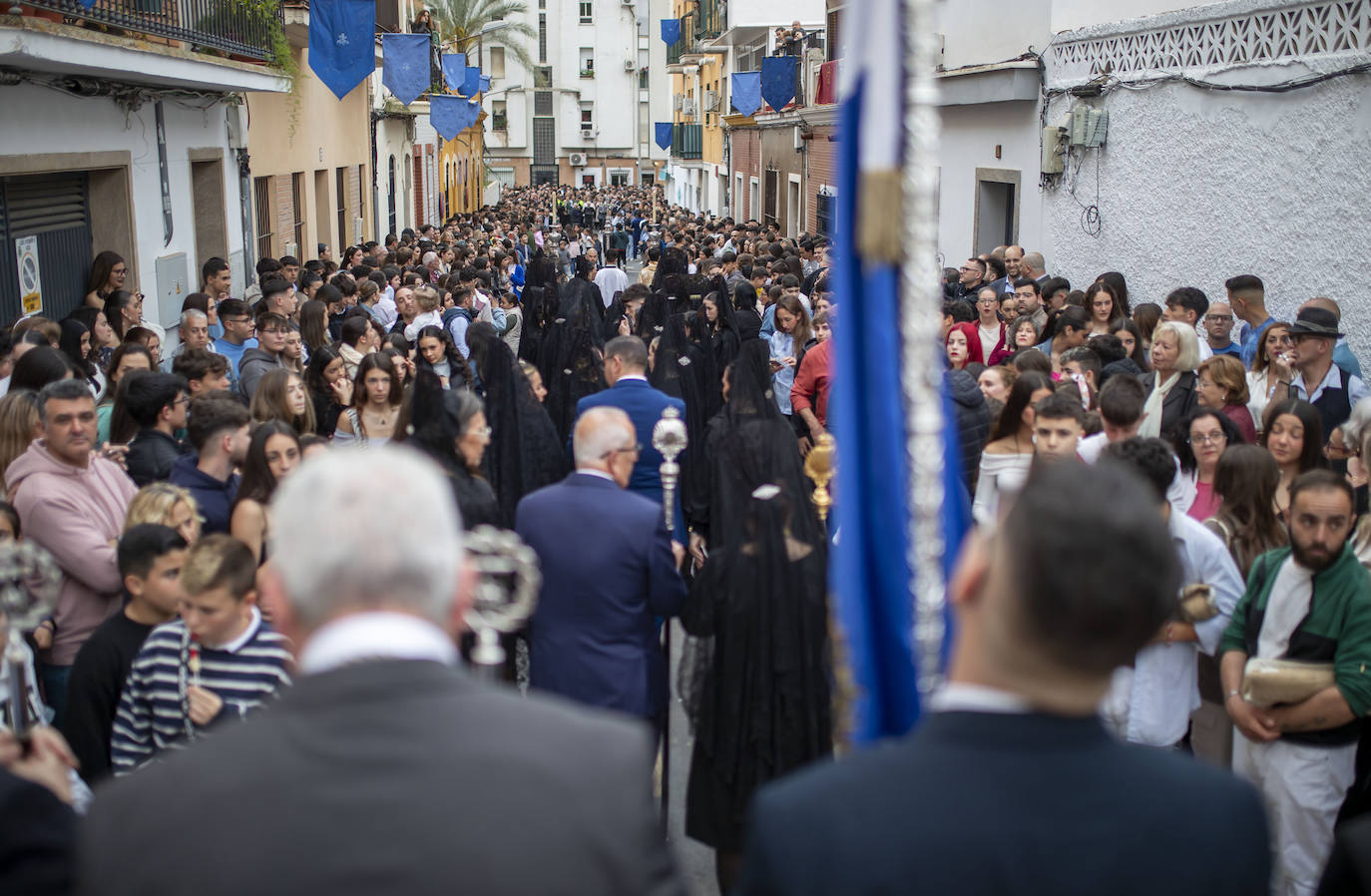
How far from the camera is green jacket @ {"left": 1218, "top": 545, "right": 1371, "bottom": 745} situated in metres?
3.86

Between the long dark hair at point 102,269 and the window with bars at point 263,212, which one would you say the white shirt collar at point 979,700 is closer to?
the long dark hair at point 102,269

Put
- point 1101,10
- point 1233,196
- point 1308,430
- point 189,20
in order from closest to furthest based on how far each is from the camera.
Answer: point 1308,430
point 1233,196
point 189,20
point 1101,10

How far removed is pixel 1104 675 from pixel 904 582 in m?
0.38

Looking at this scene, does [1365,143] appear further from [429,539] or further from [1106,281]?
[429,539]

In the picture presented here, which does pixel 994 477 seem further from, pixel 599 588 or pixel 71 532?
pixel 71 532

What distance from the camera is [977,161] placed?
16266 mm

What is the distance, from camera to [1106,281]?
9.50 m

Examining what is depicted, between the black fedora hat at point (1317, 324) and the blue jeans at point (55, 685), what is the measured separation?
5.99 m

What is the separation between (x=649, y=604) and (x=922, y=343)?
107 inches

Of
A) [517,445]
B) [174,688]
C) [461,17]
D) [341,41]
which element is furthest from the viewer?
[461,17]

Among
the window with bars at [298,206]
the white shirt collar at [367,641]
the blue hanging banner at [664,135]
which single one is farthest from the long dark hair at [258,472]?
the blue hanging banner at [664,135]

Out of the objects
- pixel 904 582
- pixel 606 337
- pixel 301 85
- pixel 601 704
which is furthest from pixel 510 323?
pixel 904 582

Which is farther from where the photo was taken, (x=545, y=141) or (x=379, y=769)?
(x=545, y=141)

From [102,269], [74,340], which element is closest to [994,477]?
[74,340]
